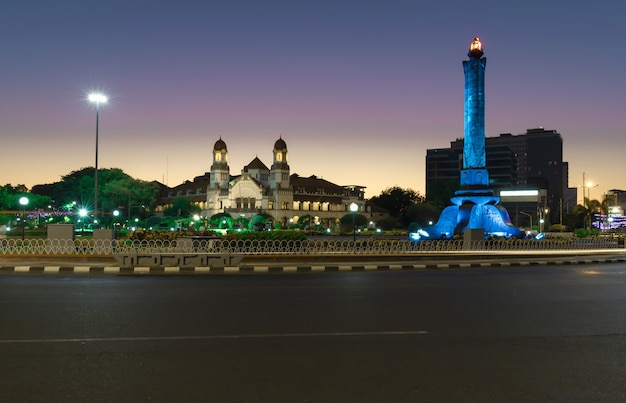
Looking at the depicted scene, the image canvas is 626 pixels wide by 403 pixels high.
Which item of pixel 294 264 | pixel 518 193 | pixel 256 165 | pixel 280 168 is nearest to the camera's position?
pixel 294 264

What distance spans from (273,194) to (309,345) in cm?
10284

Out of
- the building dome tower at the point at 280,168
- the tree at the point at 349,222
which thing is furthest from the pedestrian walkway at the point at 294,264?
the building dome tower at the point at 280,168

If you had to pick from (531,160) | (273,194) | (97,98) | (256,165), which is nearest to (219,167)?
(256,165)

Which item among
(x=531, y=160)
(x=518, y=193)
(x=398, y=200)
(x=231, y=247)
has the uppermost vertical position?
(x=531, y=160)

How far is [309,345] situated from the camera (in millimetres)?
7219

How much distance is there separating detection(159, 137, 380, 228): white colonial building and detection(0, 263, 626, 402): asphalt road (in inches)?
3657

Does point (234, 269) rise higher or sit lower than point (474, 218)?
lower

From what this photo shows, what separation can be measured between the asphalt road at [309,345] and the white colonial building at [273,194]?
92.9m

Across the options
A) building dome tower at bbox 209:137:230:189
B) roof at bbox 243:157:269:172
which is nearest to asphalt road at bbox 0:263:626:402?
building dome tower at bbox 209:137:230:189

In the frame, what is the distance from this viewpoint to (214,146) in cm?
11362

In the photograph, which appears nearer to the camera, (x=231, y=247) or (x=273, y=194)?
(x=231, y=247)

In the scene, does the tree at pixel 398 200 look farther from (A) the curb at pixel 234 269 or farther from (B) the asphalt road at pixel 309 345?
(B) the asphalt road at pixel 309 345

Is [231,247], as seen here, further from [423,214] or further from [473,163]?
[423,214]

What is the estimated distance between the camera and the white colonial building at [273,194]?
108750 mm
